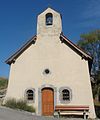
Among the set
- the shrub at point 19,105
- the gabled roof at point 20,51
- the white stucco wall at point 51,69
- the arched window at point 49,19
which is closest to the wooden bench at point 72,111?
the white stucco wall at point 51,69

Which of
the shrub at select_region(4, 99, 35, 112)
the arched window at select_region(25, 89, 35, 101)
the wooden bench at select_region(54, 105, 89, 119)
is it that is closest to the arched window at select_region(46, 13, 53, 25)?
the arched window at select_region(25, 89, 35, 101)

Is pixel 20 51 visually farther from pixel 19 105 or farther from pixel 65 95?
pixel 65 95

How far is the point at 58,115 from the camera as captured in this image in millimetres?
26797

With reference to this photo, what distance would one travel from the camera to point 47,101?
2808 cm

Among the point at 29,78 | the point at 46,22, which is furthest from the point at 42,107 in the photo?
the point at 46,22

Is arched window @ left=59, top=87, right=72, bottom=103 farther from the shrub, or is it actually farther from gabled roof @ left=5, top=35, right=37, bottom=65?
gabled roof @ left=5, top=35, right=37, bottom=65

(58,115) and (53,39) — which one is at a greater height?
(53,39)

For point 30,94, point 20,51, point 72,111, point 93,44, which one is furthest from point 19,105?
point 93,44

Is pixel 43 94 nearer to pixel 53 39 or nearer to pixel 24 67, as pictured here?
pixel 24 67

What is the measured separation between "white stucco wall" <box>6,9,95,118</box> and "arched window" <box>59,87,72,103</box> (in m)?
0.28

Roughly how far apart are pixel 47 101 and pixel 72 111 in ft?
8.67

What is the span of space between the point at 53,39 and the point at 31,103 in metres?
6.33

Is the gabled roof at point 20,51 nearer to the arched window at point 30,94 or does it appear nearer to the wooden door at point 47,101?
the arched window at point 30,94

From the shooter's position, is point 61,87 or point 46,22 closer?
point 61,87
